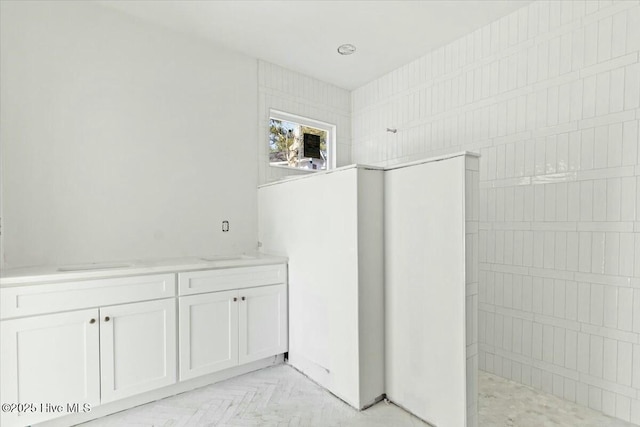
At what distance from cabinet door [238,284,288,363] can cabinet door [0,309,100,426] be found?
93 cm

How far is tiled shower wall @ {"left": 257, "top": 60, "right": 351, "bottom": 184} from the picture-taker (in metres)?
3.29

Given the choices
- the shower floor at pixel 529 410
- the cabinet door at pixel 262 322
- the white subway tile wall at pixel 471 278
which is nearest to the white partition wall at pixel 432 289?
the white subway tile wall at pixel 471 278

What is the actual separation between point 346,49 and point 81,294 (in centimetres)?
284

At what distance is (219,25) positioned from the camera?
2721 millimetres

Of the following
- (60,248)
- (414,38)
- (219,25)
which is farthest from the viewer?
(414,38)

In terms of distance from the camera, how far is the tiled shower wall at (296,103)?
329cm

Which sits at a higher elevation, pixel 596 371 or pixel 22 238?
pixel 22 238

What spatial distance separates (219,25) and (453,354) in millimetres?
2944

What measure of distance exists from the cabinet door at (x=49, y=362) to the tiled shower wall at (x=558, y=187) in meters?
2.81

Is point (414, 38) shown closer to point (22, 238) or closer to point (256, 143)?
point (256, 143)

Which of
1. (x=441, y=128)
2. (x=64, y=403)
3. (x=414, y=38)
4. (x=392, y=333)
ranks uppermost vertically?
(x=414, y=38)

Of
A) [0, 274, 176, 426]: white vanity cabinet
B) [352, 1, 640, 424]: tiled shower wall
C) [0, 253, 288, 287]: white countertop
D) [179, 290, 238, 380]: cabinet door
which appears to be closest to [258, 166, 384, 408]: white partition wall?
[0, 253, 288, 287]: white countertop

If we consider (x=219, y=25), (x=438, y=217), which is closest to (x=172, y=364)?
(x=438, y=217)

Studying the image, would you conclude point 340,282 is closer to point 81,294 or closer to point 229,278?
point 229,278
